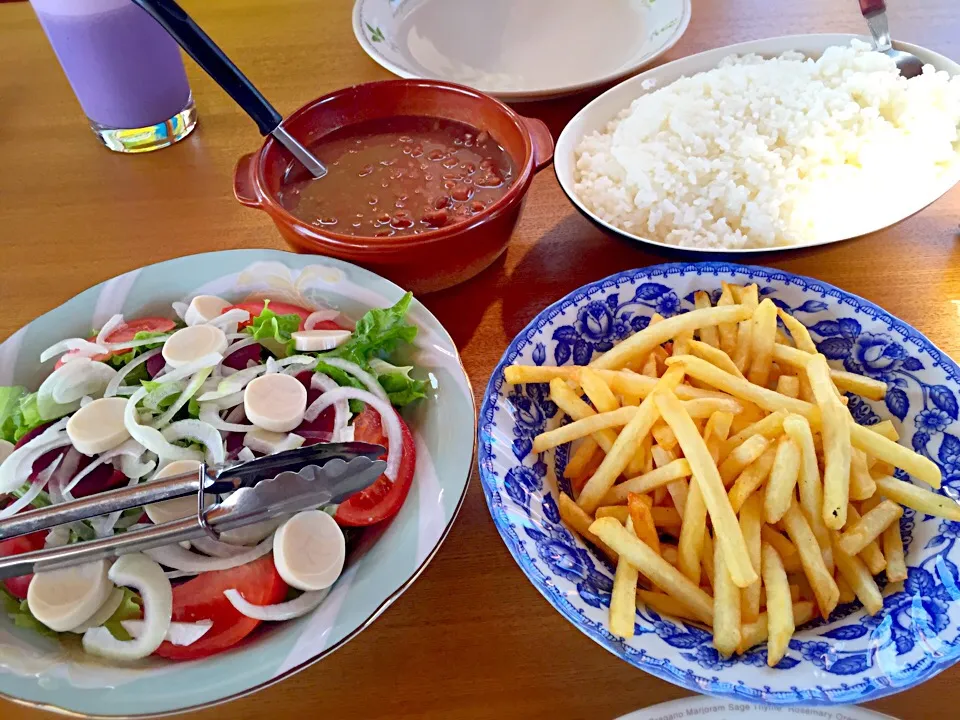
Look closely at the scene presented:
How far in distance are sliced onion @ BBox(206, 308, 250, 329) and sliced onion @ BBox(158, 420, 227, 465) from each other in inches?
7.3

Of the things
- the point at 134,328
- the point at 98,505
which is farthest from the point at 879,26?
the point at 98,505

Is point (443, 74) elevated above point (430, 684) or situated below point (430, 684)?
above

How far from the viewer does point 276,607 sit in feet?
2.60

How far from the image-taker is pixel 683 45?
192cm

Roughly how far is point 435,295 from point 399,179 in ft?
0.75

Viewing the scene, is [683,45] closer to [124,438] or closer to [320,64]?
[320,64]

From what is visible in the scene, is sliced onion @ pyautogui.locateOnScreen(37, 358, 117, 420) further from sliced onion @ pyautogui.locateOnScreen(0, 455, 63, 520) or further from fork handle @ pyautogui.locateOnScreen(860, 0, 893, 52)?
fork handle @ pyautogui.locateOnScreen(860, 0, 893, 52)

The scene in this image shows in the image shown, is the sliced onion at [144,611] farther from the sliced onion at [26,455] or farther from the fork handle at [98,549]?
the sliced onion at [26,455]

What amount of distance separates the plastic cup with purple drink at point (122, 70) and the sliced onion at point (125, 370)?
0.83 meters

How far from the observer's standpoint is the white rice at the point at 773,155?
4.06ft

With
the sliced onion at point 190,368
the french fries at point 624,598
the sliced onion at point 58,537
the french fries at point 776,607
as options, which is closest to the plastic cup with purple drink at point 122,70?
the sliced onion at point 190,368

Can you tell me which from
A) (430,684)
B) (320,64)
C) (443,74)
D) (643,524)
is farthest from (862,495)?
(320,64)

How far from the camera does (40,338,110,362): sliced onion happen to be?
40.9 inches

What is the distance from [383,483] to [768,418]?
0.50 meters
